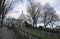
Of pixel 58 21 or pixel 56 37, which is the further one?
pixel 58 21

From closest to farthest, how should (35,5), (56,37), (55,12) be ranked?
1. (56,37)
2. (35,5)
3. (55,12)

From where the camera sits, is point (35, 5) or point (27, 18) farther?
point (27, 18)

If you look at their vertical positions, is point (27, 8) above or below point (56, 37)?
above

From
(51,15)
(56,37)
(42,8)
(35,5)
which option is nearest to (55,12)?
(51,15)

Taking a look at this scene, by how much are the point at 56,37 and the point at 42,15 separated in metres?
45.6

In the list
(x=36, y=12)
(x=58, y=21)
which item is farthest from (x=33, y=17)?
(x=58, y=21)

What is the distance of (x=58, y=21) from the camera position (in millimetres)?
69625

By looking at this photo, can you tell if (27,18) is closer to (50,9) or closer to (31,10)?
(31,10)

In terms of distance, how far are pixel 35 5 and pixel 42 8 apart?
167 inches

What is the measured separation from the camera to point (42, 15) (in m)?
66.8

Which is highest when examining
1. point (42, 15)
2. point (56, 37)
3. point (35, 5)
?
point (35, 5)

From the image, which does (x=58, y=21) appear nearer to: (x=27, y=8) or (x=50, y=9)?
(x=50, y=9)

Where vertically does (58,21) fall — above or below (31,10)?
below

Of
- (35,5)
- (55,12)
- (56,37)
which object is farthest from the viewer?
(55,12)
